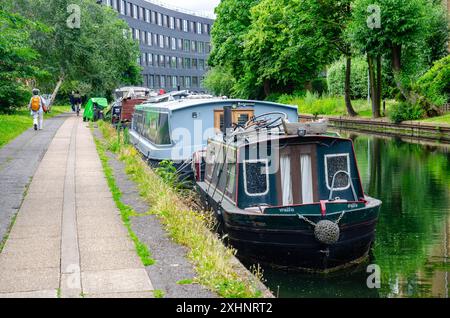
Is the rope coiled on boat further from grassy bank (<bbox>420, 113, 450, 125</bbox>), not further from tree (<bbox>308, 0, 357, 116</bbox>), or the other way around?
tree (<bbox>308, 0, 357, 116</bbox>)

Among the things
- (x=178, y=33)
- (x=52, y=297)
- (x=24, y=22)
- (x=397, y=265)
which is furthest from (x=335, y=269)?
(x=178, y=33)

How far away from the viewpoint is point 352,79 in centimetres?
4794

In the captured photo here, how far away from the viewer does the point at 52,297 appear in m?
6.04

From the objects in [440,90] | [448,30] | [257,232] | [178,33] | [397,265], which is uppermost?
[178,33]

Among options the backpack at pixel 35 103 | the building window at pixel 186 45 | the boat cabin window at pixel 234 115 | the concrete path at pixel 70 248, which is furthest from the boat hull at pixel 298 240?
the building window at pixel 186 45

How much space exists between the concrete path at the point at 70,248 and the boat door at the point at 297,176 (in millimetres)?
2421

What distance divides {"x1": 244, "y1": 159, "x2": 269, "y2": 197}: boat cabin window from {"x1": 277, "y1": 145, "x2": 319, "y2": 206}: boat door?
0.22m

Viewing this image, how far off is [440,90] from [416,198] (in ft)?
60.2

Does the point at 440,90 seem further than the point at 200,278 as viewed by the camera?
Yes

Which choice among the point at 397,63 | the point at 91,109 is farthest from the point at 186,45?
the point at 397,63

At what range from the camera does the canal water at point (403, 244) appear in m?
8.76

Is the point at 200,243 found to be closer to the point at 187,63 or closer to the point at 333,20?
the point at 333,20
